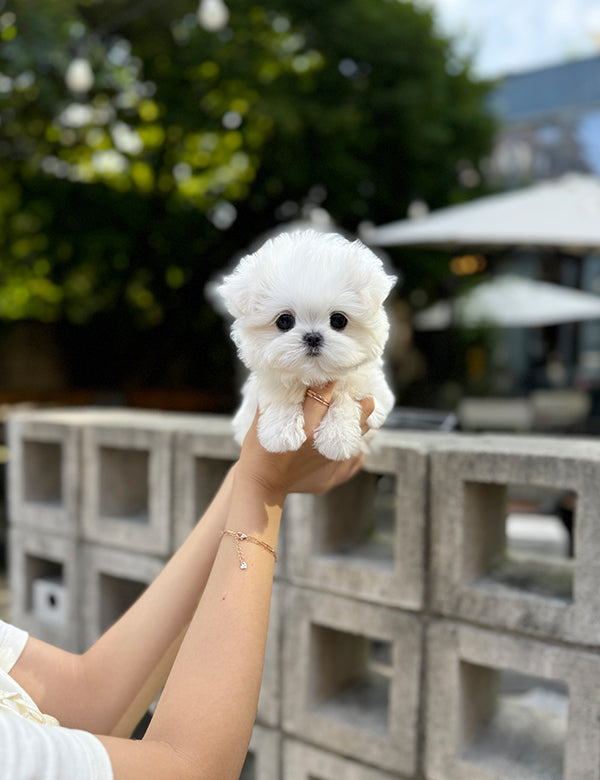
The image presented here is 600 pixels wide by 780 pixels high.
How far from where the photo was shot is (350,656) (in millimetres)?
2002

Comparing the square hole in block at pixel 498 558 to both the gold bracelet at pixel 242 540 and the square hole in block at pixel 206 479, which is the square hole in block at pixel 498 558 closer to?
the gold bracelet at pixel 242 540

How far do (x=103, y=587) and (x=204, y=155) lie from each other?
32.5 feet

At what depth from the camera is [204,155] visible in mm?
11133

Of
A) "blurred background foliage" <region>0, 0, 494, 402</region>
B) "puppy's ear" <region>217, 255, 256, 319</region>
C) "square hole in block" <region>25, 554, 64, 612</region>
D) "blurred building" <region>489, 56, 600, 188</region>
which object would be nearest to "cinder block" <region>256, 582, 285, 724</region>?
"puppy's ear" <region>217, 255, 256, 319</region>

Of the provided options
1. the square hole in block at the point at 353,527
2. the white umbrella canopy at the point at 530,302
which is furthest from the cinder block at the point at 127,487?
the white umbrella canopy at the point at 530,302

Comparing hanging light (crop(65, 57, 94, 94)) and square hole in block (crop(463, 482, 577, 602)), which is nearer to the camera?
square hole in block (crop(463, 482, 577, 602))

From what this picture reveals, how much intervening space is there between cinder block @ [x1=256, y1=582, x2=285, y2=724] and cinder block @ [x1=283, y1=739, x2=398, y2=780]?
79mm

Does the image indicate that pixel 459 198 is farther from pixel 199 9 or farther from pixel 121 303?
pixel 121 303

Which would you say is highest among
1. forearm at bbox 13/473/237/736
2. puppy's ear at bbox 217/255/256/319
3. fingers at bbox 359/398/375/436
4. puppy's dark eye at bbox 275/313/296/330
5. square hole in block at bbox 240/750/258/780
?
puppy's ear at bbox 217/255/256/319

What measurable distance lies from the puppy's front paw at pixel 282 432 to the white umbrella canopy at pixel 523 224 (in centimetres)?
549

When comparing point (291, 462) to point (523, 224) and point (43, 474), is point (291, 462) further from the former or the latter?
point (523, 224)

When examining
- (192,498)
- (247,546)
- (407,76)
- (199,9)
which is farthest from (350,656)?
(407,76)

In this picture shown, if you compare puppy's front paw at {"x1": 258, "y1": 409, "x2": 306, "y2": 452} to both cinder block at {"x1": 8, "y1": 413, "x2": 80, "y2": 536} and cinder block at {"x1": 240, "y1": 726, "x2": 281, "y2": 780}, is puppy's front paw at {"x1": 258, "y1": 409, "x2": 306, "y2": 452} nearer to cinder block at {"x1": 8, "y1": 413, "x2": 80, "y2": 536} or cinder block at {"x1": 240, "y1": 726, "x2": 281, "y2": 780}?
cinder block at {"x1": 240, "y1": 726, "x2": 281, "y2": 780}

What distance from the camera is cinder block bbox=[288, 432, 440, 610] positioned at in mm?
1604
